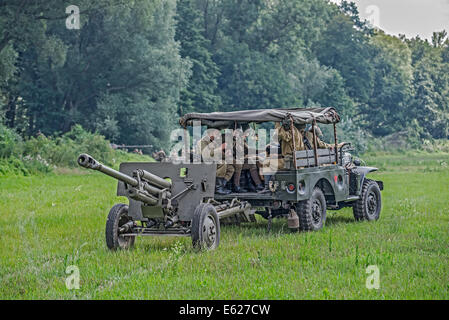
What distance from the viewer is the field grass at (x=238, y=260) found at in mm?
8305

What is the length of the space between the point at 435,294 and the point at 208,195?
178 inches

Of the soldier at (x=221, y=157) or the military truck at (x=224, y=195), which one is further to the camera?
the soldier at (x=221, y=157)

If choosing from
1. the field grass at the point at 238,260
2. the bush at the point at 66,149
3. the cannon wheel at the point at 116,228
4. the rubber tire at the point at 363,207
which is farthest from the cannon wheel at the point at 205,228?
the bush at the point at 66,149

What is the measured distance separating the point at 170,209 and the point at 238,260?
1.70m

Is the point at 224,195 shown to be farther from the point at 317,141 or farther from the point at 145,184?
the point at 145,184

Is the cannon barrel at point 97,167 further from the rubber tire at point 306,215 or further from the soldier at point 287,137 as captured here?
the rubber tire at point 306,215

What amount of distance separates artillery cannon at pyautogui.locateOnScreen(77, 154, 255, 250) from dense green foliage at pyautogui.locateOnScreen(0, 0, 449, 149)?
30.3 m

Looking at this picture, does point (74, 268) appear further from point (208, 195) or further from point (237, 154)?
point (237, 154)

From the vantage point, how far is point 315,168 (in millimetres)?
13602

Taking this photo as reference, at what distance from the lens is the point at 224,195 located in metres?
13.2

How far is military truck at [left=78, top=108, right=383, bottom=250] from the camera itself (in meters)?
11.0

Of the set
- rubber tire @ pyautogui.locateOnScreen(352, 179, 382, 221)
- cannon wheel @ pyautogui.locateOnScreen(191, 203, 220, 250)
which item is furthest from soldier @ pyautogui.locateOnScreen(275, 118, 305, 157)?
cannon wheel @ pyautogui.locateOnScreen(191, 203, 220, 250)

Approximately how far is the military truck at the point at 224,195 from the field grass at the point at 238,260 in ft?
1.06
